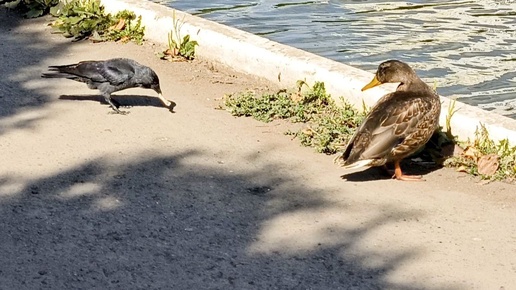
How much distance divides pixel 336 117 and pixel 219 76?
1378 millimetres

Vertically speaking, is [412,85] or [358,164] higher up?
[412,85]

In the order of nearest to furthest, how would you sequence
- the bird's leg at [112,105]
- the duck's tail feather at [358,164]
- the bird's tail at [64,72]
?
the duck's tail feather at [358,164]
the bird's leg at [112,105]
the bird's tail at [64,72]

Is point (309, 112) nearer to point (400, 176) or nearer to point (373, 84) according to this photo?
point (373, 84)

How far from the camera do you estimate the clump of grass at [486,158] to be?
20.0 ft

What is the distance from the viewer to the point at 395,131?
20.1ft

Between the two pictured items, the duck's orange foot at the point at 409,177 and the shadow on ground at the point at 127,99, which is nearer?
the duck's orange foot at the point at 409,177

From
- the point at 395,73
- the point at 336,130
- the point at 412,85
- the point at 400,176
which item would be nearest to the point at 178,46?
the point at 336,130

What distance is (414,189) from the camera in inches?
236

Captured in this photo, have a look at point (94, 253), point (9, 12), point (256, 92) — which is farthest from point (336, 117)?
point (9, 12)

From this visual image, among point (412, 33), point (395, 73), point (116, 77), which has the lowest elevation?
point (412, 33)

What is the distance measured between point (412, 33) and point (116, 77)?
14.4ft

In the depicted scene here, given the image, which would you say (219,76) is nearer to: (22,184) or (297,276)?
(22,184)

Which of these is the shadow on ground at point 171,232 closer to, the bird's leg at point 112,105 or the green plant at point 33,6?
the bird's leg at point 112,105

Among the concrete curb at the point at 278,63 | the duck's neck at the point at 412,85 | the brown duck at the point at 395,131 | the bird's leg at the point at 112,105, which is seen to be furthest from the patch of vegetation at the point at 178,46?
the brown duck at the point at 395,131
